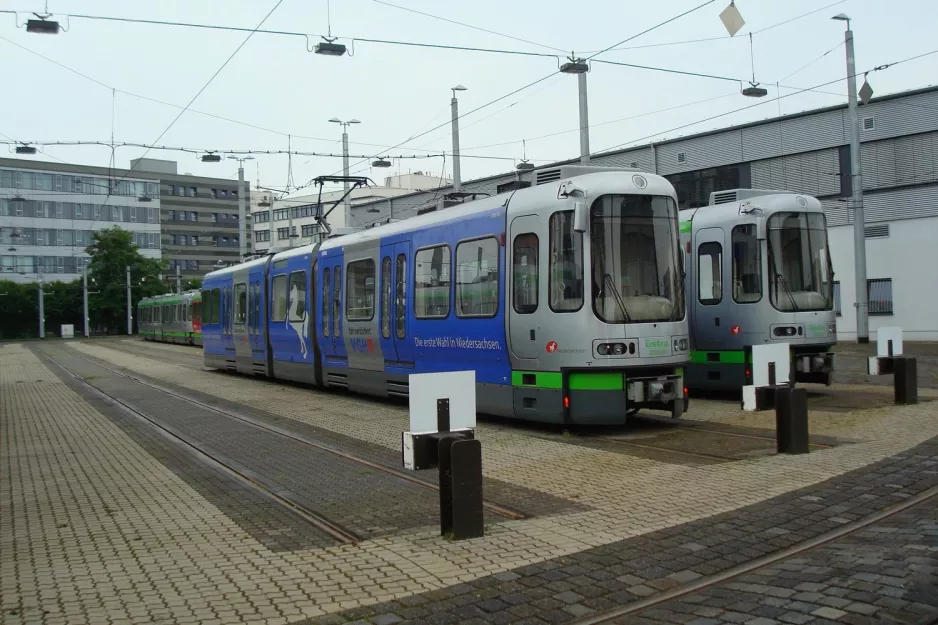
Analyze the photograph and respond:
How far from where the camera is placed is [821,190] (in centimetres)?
3450

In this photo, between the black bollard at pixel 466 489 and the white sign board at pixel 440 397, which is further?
the white sign board at pixel 440 397

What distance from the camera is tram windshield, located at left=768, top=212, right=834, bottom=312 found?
48.9ft

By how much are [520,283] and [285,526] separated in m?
5.61

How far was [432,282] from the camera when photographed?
14219 mm

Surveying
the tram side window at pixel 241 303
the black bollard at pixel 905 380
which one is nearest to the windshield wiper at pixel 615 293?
the black bollard at pixel 905 380

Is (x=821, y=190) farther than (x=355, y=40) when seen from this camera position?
Yes

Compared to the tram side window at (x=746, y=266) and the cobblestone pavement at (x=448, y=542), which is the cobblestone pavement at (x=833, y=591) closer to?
the cobblestone pavement at (x=448, y=542)

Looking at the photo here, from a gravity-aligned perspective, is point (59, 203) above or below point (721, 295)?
above

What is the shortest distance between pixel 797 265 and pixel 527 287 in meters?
5.73

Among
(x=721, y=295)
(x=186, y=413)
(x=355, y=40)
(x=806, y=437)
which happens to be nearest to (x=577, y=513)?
(x=806, y=437)

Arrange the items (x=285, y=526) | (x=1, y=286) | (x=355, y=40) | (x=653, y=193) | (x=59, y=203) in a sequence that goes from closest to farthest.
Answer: (x=285, y=526), (x=653, y=193), (x=355, y=40), (x=1, y=286), (x=59, y=203)

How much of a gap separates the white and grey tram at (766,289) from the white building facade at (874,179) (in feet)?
46.0

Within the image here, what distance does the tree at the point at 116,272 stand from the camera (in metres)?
80.8

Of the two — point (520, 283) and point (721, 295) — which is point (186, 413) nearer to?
point (520, 283)
